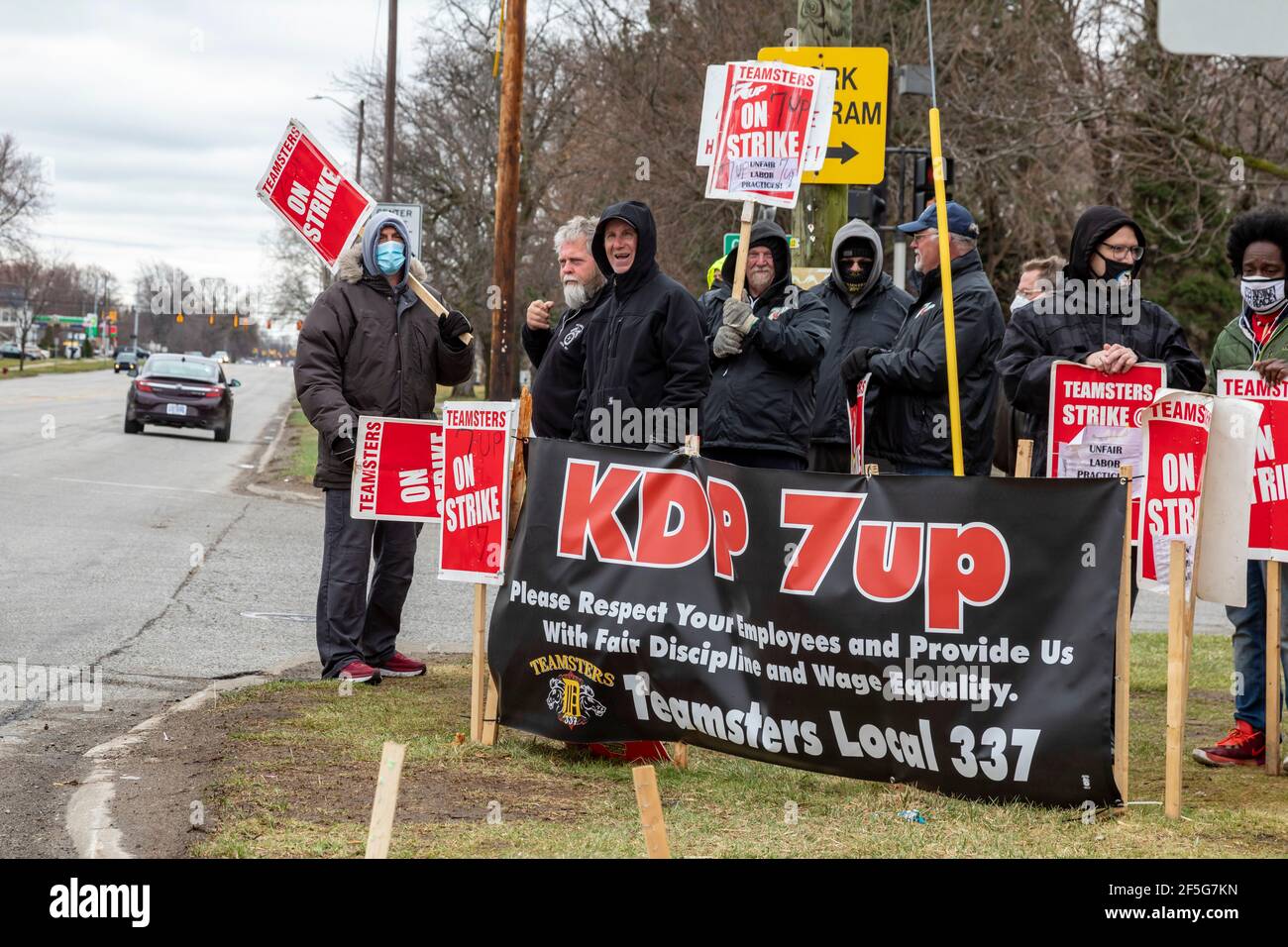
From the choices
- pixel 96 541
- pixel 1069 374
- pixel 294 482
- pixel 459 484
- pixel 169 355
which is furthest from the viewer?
pixel 169 355

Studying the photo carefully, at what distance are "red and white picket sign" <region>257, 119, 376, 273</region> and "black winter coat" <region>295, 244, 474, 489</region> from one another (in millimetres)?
218

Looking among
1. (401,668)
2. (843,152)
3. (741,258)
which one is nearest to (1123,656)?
(741,258)

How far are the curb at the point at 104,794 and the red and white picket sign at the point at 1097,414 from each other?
3.86 meters

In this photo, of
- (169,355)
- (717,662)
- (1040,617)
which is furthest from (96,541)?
(169,355)

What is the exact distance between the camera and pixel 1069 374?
20.8ft

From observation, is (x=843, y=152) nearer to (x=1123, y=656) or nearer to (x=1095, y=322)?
(x=1095, y=322)

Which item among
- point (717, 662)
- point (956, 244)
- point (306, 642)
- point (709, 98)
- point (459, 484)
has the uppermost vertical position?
point (709, 98)

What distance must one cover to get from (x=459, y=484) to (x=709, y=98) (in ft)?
7.64

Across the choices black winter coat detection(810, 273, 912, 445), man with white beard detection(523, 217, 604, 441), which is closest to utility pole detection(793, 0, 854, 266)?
black winter coat detection(810, 273, 912, 445)

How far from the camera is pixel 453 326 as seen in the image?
316 inches

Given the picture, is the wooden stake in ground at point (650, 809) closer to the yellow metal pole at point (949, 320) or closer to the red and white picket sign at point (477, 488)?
the red and white picket sign at point (477, 488)

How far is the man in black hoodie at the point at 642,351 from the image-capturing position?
6.65m

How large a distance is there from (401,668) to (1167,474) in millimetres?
4208

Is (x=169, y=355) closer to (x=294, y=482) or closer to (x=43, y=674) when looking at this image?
(x=294, y=482)
